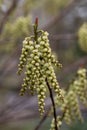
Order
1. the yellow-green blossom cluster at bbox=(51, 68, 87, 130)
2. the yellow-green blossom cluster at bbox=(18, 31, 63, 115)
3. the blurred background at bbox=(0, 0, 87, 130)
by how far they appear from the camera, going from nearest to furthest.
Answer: the yellow-green blossom cluster at bbox=(18, 31, 63, 115) → the yellow-green blossom cluster at bbox=(51, 68, 87, 130) → the blurred background at bbox=(0, 0, 87, 130)

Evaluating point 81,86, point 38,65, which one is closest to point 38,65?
point 38,65

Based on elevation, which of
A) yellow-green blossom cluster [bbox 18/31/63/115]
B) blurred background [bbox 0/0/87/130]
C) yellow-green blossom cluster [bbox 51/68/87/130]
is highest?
blurred background [bbox 0/0/87/130]

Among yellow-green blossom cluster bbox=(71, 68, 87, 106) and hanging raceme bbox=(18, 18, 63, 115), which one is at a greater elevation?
yellow-green blossom cluster bbox=(71, 68, 87, 106)

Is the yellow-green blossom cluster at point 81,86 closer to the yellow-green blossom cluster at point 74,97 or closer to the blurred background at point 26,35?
the yellow-green blossom cluster at point 74,97

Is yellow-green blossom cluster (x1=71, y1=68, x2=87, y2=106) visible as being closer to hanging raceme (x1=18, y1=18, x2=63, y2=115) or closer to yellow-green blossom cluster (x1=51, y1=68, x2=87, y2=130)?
yellow-green blossom cluster (x1=51, y1=68, x2=87, y2=130)

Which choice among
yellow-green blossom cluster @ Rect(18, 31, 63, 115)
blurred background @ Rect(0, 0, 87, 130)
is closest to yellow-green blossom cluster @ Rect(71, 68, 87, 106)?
blurred background @ Rect(0, 0, 87, 130)

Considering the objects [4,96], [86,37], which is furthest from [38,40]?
[4,96]

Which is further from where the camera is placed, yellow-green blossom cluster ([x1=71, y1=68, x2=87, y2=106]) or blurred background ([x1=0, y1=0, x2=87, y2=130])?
blurred background ([x1=0, y1=0, x2=87, y2=130])

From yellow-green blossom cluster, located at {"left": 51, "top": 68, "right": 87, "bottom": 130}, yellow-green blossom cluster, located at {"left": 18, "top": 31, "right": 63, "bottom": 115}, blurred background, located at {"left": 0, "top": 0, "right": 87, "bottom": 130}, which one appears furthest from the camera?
blurred background, located at {"left": 0, "top": 0, "right": 87, "bottom": 130}
